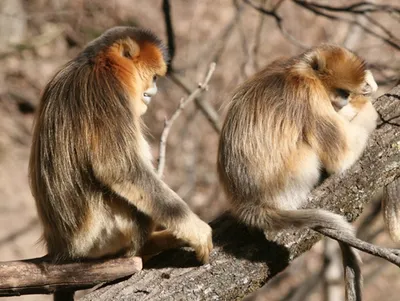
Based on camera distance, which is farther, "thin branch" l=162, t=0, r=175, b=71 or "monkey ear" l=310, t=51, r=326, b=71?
"thin branch" l=162, t=0, r=175, b=71

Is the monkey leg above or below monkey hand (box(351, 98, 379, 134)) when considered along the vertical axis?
below

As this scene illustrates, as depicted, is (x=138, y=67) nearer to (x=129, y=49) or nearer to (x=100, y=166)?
(x=129, y=49)

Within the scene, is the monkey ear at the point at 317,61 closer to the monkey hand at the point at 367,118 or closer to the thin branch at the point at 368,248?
the monkey hand at the point at 367,118

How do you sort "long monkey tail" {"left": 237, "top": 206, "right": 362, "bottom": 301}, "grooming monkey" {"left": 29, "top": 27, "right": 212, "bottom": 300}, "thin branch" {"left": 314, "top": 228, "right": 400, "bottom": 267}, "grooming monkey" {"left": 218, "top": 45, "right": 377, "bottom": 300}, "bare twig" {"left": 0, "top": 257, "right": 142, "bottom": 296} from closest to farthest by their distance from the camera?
1. "thin branch" {"left": 314, "top": 228, "right": 400, "bottom": 267}
2. "long monkey tail" {"left": 237, "top": 206, "right": 362, "bottom": 301}
3. "bare twig" {"left": 0, "top": 257, "right": 142, "bottom": 296}
4. "grooming monkey" {"left": 29, "top": 27, "right": 212, "bottom": 300}
5. "grooming monkey" {"left": 218, "top": 45, "right": 377, "bottom": 300}

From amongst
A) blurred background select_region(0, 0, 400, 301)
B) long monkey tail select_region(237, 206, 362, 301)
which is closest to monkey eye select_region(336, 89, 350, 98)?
long monkey tail select_region(237, 206, 362, 301)

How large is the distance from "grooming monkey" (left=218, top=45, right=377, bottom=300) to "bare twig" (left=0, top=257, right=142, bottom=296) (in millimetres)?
841

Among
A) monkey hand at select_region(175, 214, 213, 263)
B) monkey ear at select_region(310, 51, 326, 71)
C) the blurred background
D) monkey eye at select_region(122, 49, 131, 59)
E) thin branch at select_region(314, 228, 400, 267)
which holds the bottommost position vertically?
the blurred background

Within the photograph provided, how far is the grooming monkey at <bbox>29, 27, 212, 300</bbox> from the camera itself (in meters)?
4.40

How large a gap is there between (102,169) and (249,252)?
1043 millimetres

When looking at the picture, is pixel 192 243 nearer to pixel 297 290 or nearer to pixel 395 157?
pixel 395 157

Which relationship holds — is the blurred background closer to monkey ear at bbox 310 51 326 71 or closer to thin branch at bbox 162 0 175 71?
thin branch at bbox 162 0 175 71

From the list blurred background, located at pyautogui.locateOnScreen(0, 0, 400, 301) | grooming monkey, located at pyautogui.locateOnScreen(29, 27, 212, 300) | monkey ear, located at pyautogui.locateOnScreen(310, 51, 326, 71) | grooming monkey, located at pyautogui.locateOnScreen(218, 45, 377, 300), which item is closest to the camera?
grooming monkey, located at pyautogui.locateOnScreen(29, 27, 212, 300)

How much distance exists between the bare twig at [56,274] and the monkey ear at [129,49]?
1.36 meters

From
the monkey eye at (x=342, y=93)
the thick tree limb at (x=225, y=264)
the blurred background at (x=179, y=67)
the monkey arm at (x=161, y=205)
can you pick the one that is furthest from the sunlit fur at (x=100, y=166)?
the blurred background at (x=179, y=67)
